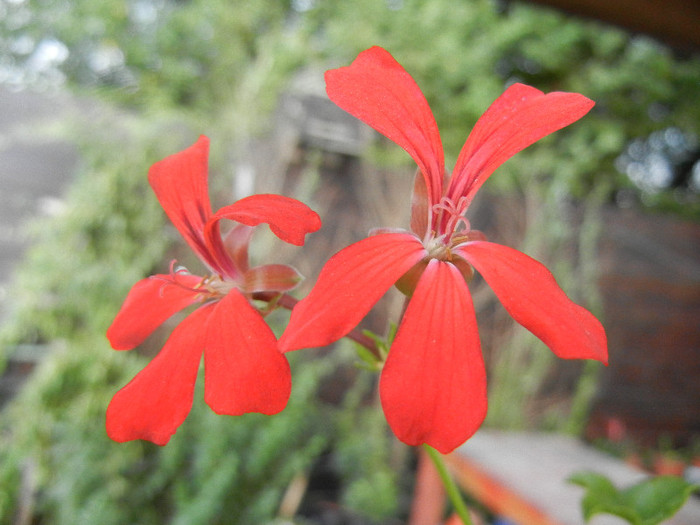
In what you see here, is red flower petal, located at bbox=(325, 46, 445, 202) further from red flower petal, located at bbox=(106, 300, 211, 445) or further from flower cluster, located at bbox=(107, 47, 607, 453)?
red flower petal, located at bbox=(106, 300, 211, 445)

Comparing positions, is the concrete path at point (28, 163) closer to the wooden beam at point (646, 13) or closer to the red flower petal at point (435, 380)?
the wooden beam at point (646, 13)

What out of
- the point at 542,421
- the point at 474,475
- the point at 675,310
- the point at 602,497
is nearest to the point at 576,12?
the point at 474,475

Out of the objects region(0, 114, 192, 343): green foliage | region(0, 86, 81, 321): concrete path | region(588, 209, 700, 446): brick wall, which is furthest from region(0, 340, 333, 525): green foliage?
region(588, 209, 700, 446): brick wall

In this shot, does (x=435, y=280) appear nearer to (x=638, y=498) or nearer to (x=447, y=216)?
(x=447, y=216)

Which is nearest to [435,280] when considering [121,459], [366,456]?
[121,459]

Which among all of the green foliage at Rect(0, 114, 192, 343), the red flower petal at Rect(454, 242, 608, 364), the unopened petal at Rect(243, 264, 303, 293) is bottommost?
the green foliage at Rect(0, 114, 192, 343)

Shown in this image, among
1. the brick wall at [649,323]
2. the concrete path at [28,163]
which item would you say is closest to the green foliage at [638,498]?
the concrete path at [28,163]
